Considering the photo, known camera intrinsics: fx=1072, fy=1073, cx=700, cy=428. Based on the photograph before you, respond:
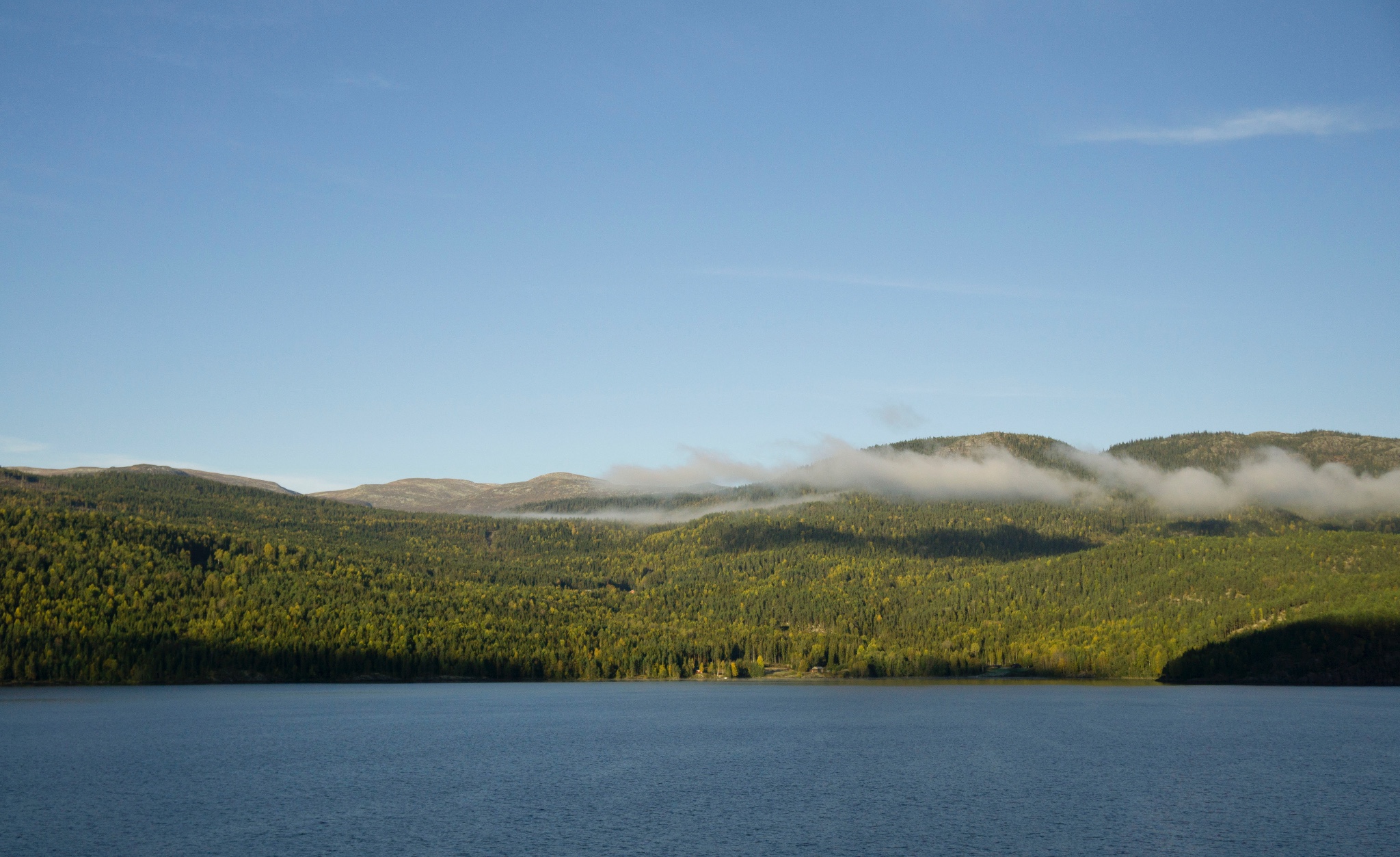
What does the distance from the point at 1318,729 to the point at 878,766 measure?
7850 centimetres

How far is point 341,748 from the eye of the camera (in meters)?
126

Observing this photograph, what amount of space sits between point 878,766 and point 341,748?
2463 inches

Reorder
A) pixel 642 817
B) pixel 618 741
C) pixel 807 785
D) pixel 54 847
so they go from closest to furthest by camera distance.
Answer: pixel 54 847 → pixel 642 817 → pixel 807 785 → pixel 618 741

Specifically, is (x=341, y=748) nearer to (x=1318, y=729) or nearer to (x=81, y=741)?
(x=81, y=741)

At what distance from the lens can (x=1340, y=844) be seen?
73.5 metres

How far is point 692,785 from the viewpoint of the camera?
3957 inches

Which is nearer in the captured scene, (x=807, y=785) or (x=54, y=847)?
(x=54, y=847)

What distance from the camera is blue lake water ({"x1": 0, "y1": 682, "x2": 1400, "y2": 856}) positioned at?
75312 mm

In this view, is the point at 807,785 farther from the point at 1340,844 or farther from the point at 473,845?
the point at 1340,844

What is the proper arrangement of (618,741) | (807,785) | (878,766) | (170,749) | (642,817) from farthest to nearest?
(618,741) < (170,749) < (878,766) < (807,785) < (642,817)

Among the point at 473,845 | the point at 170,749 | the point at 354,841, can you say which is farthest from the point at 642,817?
the point at 170,749

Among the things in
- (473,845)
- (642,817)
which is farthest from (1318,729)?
(473,845)

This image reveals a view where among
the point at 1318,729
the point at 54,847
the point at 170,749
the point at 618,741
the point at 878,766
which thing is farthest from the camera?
the point at 1318,729

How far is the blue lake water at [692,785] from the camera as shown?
7531 cm
